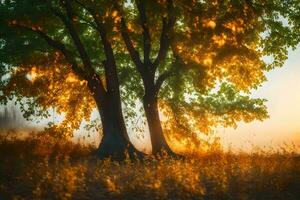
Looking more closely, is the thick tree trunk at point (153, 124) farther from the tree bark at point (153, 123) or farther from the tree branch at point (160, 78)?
the tree branch at point (160, 78)

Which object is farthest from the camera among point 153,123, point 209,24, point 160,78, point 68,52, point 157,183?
point 160,78

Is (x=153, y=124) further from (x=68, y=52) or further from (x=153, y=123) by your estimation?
(x=68, y=52)

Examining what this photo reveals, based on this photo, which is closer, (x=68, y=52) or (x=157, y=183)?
(x=157, y=183)

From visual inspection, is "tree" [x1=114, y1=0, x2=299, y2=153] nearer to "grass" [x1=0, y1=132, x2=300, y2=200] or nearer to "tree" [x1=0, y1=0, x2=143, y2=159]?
"tree" [x1=0, y1=0, x2=143, y2=159]

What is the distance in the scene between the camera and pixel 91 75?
2120 centimetres

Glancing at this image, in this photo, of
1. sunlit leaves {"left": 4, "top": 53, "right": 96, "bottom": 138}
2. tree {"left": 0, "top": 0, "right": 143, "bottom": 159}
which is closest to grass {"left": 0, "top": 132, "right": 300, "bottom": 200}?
tree {"left": 0, "top": 0, "right": 143, "bottom": 159}

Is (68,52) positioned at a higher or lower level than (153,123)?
higher

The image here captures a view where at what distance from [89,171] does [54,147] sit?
7189 mm

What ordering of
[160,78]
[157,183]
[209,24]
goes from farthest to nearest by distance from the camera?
[160,78], [209,24], [157,183]

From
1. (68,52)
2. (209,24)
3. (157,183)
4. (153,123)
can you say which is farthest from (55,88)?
(157,183)

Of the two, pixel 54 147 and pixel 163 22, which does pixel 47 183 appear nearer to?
pixel 54 147

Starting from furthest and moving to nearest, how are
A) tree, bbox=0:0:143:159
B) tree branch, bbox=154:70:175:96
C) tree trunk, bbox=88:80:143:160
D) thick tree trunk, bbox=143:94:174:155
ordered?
tree branch, bbox=154:70:175:96, thick tree trunk, bbox=143:94:174:155, tree trunk, bbox=88:80:143:160, tree, bbox=0:0:143:159

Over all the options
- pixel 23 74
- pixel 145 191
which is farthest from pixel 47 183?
pixel 23 74

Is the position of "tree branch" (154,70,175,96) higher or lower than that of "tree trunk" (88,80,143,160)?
higher
